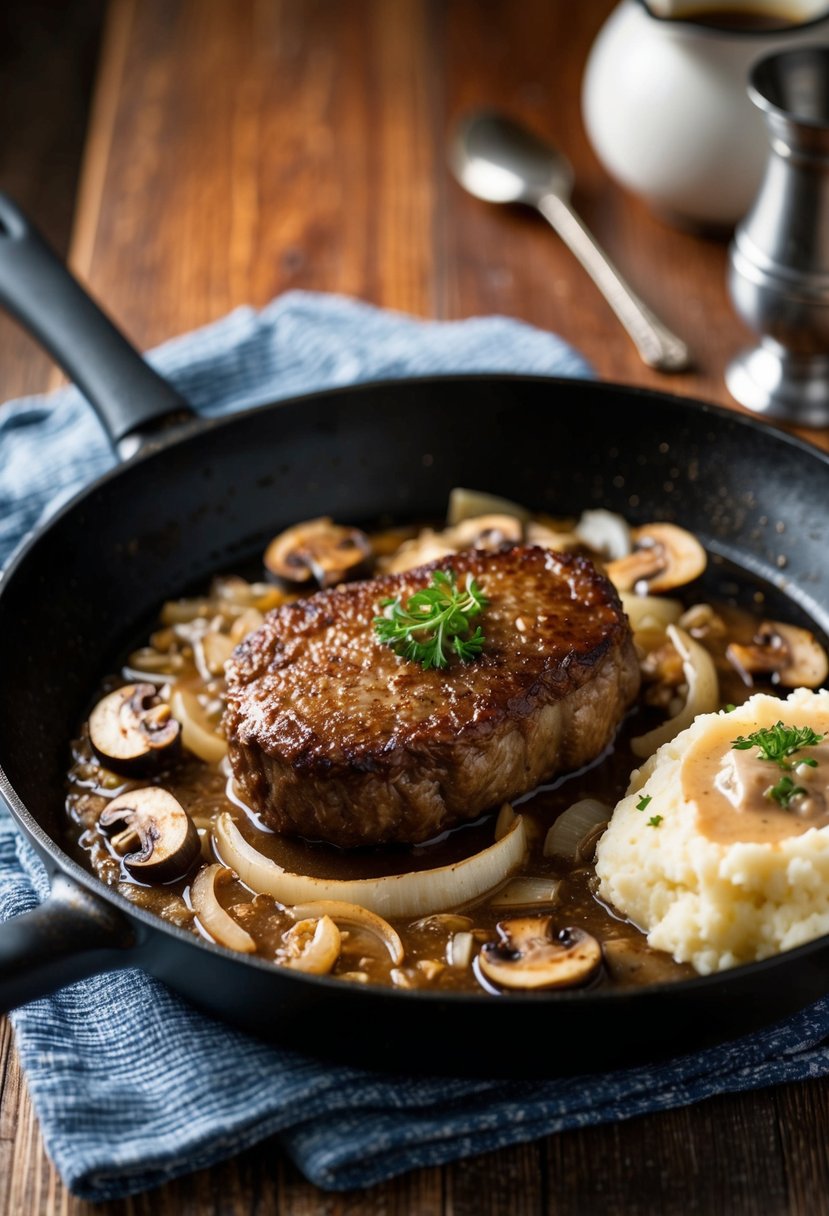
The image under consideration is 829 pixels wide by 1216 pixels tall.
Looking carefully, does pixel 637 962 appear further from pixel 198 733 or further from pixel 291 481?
pixel 291 481

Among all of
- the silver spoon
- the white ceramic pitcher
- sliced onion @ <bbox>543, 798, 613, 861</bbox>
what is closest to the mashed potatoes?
sliced onion @ <bbox>543, 798, 613, 861</bbox>

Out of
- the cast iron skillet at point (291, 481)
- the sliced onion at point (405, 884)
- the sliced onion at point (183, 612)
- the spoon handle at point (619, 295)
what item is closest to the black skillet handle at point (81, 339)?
the cast iron skillet at point (291, 481)

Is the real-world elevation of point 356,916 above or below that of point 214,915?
below

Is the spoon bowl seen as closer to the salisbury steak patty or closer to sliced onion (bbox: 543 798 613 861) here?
the salisbury steak patty

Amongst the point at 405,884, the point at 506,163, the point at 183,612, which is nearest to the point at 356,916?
the point at 405,884

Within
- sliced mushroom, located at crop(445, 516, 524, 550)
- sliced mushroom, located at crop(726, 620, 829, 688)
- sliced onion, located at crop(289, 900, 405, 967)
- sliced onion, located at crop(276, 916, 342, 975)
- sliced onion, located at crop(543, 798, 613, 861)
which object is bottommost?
Answer: sliced mushroom, located at crop(726, 620, 829, 688)

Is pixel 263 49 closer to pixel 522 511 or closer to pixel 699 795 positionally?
pixel 522 511
